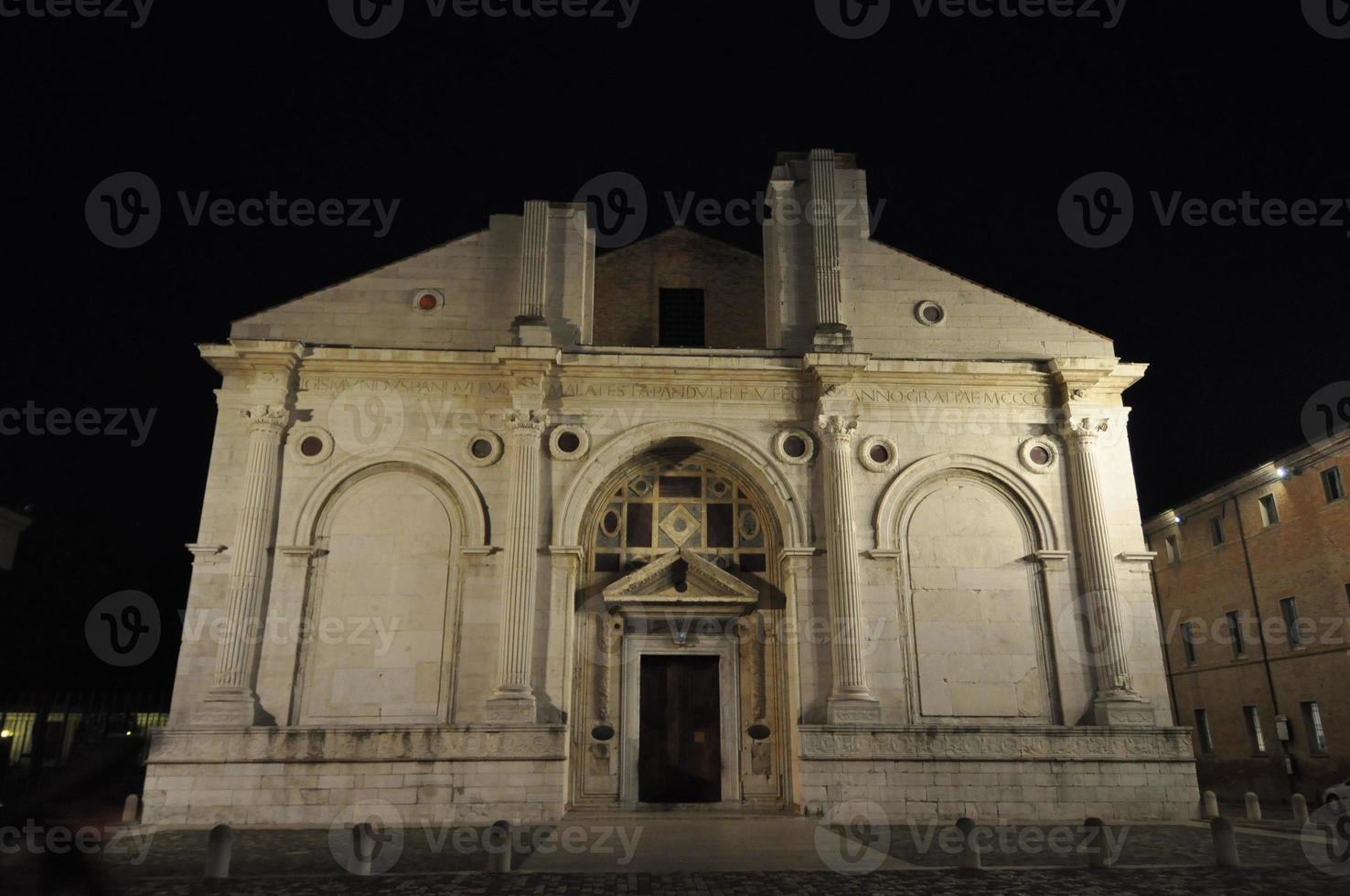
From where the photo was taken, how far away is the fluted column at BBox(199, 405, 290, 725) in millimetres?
15773

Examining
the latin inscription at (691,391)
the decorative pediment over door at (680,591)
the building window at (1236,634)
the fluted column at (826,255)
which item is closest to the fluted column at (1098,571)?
the latin inscription at (691,391)

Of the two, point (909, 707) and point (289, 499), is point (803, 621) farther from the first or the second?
point (289, 499)

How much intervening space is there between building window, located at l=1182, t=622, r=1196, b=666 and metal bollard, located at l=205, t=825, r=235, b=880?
2959cm

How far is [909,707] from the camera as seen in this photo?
16.6 meters

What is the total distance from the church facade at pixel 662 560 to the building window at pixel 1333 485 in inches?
360

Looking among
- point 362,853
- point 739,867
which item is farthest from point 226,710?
point 739,867

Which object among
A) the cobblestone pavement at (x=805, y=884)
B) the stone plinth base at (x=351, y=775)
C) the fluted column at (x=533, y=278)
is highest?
the fluted column at (x=533, y=278)

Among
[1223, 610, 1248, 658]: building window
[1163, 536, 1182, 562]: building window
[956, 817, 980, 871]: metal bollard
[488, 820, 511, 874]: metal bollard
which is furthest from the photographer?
[1163, 536, 1182, 562]: building window

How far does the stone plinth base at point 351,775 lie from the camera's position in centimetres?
1526

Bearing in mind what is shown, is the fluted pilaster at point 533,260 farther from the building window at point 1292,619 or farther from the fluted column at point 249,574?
the building window at point 1292,619

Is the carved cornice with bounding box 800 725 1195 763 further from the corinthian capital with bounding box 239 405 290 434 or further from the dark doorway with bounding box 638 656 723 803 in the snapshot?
the corinthian capital with bounding box 239 405 290 434

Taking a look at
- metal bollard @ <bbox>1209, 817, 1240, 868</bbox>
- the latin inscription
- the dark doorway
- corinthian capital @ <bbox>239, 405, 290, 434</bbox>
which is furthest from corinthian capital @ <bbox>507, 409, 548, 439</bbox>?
metal bollard @ <bbox>1209, 817, 1240, 868</bbox>

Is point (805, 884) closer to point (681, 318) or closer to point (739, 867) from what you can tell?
point (739, 867)

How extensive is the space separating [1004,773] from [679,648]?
6.23 meters
